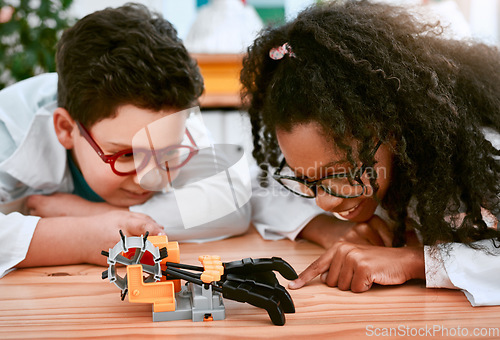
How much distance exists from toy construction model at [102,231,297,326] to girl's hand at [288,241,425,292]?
119 millimetres

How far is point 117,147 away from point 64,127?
6.9 inches

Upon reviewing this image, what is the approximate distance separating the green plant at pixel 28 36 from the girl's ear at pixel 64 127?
1.06m

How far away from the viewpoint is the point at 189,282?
25.6 inches

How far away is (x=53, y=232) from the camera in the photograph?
2.74 feet

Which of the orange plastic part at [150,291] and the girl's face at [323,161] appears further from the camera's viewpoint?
the girl's face at [323,161]

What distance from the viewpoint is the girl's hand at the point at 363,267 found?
2.32ft

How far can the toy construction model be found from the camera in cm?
59

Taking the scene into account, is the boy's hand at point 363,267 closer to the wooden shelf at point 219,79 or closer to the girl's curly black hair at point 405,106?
the girl's curly black hair at point 405,106

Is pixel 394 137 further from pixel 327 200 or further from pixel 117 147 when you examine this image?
pixel 117 147

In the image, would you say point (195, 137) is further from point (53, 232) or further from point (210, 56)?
point (210, 56)

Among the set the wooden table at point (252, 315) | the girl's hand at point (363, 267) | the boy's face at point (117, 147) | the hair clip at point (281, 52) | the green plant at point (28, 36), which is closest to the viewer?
the wooden table at point (252, 315)

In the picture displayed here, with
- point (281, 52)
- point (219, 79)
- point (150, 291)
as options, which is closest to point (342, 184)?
point (281, 52)

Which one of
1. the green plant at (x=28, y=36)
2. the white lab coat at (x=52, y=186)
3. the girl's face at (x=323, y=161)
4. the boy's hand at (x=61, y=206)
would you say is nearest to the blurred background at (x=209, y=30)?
the green plant at (x=28, y=36)

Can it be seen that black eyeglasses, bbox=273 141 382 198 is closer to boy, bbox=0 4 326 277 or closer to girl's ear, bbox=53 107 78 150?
boy, bbox=0 4 326 277
